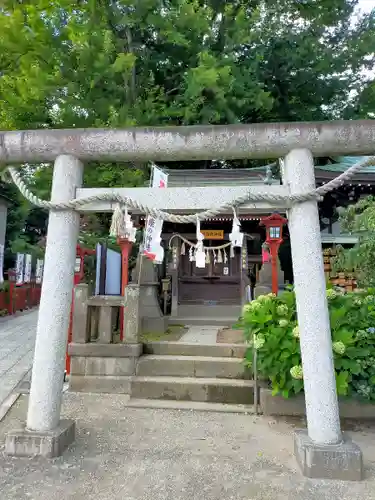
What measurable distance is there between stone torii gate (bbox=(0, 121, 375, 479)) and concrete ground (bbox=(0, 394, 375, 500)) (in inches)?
9.4

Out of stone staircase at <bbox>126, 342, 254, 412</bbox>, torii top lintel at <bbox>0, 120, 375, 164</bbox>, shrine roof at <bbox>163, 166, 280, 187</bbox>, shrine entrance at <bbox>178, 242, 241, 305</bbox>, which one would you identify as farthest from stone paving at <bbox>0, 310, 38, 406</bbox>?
shrine roof at <bbox>163, 166, 280, 187</bbox>

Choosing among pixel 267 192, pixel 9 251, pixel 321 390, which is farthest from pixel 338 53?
pixel 9 251

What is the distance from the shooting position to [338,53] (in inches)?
557

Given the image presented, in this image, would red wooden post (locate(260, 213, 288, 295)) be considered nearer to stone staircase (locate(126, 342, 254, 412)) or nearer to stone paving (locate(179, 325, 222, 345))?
stone paving (locate(179, 325, 222, 345))

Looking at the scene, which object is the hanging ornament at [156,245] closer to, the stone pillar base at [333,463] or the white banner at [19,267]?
the stone pillar base at [333,463]

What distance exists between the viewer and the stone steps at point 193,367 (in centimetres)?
566

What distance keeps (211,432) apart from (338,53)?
15.0 m

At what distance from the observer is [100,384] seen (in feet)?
19.0

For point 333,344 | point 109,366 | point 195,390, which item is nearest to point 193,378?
point 195,390

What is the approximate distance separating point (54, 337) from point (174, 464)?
1.67 m

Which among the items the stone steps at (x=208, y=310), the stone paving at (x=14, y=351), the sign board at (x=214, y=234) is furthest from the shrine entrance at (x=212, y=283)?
the stone paving at (x=14, y=351)

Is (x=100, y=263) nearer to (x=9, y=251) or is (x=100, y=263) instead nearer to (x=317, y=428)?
(x=317, y=428)

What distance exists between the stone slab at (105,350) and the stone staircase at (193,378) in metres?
0.21

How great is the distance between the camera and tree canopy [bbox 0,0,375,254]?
10.2 metres
